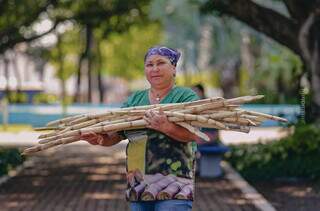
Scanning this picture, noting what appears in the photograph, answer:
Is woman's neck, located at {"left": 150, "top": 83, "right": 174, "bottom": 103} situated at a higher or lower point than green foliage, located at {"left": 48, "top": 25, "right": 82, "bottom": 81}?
lower

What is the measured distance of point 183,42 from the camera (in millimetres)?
29094

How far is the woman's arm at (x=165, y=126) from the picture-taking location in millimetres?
5652

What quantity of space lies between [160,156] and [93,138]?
1.47 feet

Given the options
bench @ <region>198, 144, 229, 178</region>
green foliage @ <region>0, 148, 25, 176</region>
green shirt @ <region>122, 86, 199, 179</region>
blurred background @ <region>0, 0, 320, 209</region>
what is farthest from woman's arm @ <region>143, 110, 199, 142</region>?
green foliage @ <region>0, 148, 25, 176</region>

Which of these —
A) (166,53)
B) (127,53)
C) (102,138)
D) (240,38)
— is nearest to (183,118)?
(166,53)

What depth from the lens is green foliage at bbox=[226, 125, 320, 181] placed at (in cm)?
1602

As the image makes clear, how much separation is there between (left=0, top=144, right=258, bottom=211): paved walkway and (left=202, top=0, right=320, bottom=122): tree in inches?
103

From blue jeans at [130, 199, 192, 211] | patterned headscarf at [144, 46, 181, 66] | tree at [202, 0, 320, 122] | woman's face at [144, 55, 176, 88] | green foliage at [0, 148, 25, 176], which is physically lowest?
green foliage at [0, 148, 25, 176]

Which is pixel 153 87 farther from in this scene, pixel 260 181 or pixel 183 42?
pixel 183 42

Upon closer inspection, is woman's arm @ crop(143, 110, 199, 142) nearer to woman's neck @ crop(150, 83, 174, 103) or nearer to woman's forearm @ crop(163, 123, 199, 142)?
woman's forearm @ crop(163, 123, 199, 142)

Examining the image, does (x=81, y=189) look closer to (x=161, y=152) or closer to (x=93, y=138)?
(x=93, y=138)

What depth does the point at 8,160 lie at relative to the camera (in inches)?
728

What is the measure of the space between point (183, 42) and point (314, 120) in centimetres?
1210

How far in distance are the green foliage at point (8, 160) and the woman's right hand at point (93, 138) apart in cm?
1117
